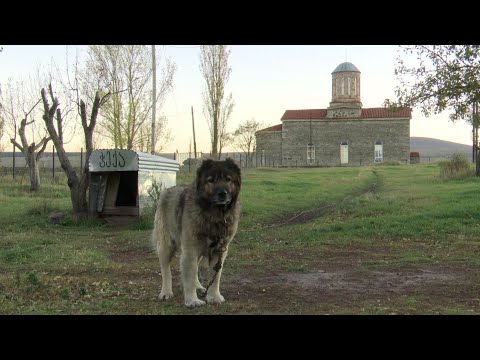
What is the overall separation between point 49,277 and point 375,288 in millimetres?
4567

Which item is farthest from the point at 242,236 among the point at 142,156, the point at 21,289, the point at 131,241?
the point at 21,289

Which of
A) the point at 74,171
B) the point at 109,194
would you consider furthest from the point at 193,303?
the point at 74,171

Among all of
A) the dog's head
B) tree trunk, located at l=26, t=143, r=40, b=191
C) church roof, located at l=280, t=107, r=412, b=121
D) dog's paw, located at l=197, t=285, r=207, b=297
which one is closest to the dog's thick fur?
the dog's head

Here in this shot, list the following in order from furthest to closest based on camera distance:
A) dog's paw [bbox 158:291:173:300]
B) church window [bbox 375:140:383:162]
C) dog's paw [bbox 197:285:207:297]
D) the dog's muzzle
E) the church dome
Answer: the church dome
church window [bbox 375:140:383:162]
dog's paw [bbox 197:285:207:297]
dog's paw [bbox 158:291:173:300]
the dog's muzzle

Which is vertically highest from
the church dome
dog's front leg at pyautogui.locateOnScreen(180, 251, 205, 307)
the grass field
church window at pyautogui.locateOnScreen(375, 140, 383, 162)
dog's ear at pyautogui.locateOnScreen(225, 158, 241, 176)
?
the church dome

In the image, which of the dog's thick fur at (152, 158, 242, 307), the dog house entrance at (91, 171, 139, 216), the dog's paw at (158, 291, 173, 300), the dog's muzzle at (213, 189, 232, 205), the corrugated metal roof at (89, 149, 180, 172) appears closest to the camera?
the dog's muzzle at (213, 189, 232, 205)

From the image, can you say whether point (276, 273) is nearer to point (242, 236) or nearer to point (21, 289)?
point (21, 289)

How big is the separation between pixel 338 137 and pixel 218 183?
6766 centimetres

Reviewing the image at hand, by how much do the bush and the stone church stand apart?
3841 centimetres

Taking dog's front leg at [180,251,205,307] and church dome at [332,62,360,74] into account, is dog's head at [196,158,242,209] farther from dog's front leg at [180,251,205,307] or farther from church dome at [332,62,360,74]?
church dome at [332,62,360,74]

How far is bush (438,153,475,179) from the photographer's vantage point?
29.0 meters

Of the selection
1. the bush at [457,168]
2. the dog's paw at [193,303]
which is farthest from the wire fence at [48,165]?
the dog's paw at [193,303]

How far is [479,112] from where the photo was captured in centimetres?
1595

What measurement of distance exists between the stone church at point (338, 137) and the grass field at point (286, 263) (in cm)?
5485
